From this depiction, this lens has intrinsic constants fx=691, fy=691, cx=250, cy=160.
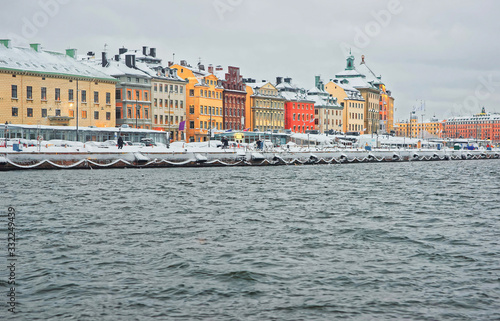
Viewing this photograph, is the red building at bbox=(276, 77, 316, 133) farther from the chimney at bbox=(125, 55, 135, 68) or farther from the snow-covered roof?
the snow-covered roof

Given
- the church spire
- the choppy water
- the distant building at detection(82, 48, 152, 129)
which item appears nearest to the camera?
the choppy water

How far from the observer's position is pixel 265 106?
12475 cm

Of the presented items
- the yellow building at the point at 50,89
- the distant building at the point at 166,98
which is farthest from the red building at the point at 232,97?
the yellow building at the point at 50,89

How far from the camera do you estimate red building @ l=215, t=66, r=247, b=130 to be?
11381cm

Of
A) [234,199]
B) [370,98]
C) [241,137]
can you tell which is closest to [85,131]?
[241,137]

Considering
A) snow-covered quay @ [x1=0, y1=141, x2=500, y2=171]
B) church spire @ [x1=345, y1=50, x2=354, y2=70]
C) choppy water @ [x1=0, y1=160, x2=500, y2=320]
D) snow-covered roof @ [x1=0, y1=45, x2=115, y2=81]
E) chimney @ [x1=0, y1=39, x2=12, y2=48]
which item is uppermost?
church spire @ [x1=345, y1=50, x2=354, y2=70]

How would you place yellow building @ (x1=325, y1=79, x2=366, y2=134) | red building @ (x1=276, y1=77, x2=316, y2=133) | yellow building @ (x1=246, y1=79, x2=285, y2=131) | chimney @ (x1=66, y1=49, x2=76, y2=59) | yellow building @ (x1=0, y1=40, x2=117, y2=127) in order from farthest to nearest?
yellow building @ (x1=325, y1=79, x2=366, y2=134) → red building @ (x1=276, y1=77, x2=316, y2=133) → yellow building @ (x1=246, y1=79, x2=285, y2=131) → chimney @ (x1=66, y1=49, x2=76, y2=59) → yellow building @ (x1=0, y1=40, x2=117, y2=127)

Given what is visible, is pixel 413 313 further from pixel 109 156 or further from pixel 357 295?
pixel 109 156

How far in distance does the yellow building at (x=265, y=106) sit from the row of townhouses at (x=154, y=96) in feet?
0.58

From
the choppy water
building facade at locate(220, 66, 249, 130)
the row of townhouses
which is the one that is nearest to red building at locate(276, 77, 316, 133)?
the row of townhouses

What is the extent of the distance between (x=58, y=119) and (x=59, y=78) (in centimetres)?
471

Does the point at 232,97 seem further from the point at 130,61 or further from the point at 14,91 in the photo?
the point at 14,91

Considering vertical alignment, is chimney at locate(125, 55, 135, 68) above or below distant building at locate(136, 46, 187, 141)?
above

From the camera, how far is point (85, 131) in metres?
72.0
